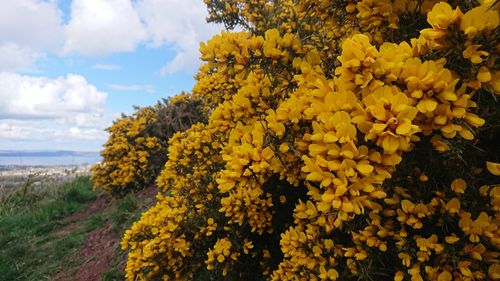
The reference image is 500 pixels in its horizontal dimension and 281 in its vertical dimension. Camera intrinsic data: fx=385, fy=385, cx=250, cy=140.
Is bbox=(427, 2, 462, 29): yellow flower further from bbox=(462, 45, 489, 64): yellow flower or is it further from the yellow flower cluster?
the yellow flower cluster

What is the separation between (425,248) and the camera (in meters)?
1.70

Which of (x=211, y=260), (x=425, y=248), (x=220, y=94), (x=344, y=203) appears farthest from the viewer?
(x=220, y=94)

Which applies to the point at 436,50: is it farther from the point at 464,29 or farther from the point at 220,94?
the point at 220,94

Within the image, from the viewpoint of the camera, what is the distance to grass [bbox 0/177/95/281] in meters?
5.22

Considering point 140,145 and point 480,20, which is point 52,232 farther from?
point 480,20

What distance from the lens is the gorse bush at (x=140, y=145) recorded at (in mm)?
8008

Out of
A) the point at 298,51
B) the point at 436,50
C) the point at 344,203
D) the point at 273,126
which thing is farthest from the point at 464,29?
the point at 298,51

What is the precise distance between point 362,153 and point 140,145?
7674mm

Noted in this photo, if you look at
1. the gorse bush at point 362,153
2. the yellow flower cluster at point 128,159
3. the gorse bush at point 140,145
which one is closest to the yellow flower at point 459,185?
the gorse bush at point 362,153

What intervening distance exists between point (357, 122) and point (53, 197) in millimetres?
9448

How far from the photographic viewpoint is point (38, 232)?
6652 millimetres

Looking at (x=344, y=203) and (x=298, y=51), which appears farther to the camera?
(x=298, y=51)

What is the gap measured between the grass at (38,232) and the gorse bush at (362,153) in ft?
9.54

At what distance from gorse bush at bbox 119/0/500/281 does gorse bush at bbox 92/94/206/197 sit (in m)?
5.00
